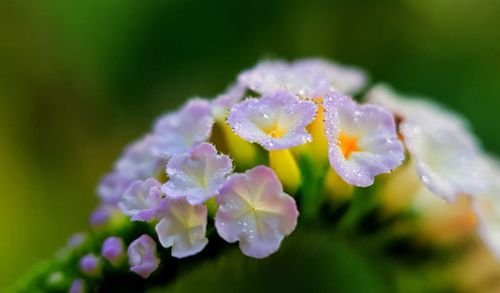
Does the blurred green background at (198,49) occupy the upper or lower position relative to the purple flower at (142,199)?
lower

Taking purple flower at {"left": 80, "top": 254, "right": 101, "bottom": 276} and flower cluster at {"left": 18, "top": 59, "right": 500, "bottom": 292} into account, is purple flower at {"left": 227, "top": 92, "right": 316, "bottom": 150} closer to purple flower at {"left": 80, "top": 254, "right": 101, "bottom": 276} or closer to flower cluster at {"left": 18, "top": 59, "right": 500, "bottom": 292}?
flower cluster at {"left": 18, "top": 59, "right": 500, "bottom": 292}

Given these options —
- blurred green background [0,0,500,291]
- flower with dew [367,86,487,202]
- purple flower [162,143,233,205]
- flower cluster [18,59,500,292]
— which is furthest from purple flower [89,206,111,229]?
blurred green background [0,0,500,291]

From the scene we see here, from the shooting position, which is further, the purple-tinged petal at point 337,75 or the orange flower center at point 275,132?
the purple-tinged petal at point 337,75

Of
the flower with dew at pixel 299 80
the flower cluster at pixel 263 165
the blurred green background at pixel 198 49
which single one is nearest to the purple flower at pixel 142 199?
the flower cluster at pixel 263 165

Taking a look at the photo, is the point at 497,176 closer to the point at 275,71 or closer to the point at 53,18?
the point at 275,71

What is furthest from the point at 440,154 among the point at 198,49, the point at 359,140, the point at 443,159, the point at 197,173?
the point at 198,49

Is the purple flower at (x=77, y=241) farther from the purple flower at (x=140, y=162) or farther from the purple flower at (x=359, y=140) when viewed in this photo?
the purple flower at (x=359, y=140)

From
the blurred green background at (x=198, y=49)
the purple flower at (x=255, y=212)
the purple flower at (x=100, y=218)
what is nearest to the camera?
the purple flower at (x=255, y=212)

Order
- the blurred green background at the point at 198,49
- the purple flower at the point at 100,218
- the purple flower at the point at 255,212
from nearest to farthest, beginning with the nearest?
the purple flower at the point at 255,212 < the purple flower at the point at 100,218 < the blurred green background at the point at 198,49

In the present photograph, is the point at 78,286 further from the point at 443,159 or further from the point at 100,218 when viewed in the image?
the point at 443,159
